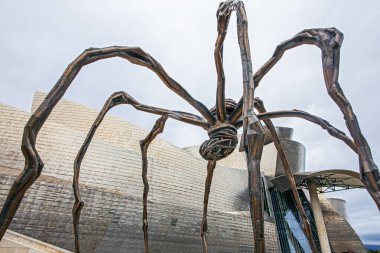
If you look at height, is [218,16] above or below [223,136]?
above

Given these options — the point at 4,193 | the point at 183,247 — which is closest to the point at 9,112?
the point at 4,193

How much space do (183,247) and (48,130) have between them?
8.06 metres

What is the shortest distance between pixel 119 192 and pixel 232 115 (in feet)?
31.2

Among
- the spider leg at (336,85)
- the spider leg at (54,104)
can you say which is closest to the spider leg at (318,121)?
the spider leg at (336,85)

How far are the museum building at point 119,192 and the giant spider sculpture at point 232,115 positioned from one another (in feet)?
22.2

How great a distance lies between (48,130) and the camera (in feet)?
39.4

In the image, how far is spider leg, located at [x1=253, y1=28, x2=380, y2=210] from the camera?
182 cm

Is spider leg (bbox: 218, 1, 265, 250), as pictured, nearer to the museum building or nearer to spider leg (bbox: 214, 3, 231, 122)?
spider leg (bbox: 214, 3, 231, 122)

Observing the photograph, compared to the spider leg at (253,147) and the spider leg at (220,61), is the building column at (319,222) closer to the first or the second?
the spider leg at (220,61)

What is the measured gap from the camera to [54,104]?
7.11 feet

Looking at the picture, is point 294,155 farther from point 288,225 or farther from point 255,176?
point 255,176

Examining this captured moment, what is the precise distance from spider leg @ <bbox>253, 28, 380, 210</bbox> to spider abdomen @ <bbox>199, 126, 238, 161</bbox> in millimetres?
1238

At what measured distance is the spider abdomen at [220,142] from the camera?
148 inches

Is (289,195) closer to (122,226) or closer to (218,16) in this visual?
(122,226)
